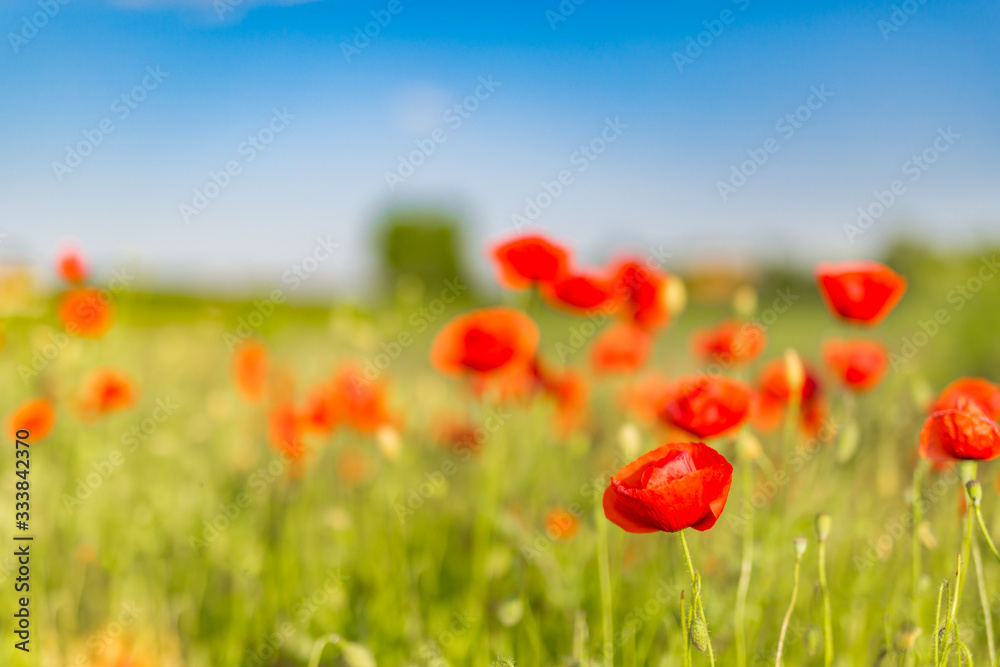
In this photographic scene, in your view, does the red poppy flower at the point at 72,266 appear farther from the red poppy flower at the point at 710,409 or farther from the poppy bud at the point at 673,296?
the red poppy flower at the point at 710,409

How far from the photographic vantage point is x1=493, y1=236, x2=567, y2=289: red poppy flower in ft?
6.25

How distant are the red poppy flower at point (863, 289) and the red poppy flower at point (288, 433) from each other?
161 cm

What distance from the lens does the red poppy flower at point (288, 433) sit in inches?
95.1

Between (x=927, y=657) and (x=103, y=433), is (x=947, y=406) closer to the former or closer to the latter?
(x=927, y=657)

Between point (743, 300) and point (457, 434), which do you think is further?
point (457, 434)

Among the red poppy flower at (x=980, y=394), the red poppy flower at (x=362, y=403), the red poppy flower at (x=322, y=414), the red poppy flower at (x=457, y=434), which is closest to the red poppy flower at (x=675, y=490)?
the red poppy flower at (x=980, y=394)

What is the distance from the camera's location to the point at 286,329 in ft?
25.4

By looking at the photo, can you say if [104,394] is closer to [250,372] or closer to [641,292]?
[250,372]

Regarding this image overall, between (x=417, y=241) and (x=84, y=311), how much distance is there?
20.2 metres

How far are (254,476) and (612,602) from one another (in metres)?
1.57

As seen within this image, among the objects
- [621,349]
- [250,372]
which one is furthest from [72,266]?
[621,349]

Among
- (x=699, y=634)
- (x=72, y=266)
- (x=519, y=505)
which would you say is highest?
(x=72, y=266)

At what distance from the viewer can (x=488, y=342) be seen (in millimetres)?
1852

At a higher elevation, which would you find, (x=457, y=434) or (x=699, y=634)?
(x=457, y=434)
